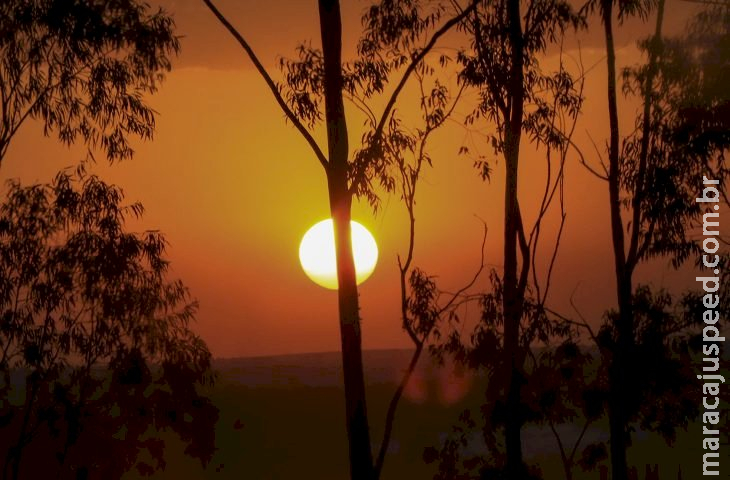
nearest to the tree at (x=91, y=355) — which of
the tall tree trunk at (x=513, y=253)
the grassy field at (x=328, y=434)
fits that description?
the tall tree trunk at (x=513, y=253)

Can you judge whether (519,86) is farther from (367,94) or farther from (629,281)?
(629,281)

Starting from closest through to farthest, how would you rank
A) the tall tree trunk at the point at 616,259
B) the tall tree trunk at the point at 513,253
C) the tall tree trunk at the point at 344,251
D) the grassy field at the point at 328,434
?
the tall tree trunk at the point at 344,251 < the tall tree trunk at the point at 513,253 < the tall tree trunk at the point at 616,259 < the grassy field at the point at 328,434

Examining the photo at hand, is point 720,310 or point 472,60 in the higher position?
point 472,60

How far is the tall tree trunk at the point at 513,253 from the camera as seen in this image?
1391cm

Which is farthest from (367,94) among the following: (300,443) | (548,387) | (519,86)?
(300,443)

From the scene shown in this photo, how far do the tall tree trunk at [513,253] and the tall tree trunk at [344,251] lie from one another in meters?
4.46

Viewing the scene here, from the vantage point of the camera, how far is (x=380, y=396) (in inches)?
3214

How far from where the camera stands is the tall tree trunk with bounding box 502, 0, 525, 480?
13.9 meters

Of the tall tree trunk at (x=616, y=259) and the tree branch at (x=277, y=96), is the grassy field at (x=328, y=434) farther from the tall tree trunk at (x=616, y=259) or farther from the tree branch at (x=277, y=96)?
the tree branch at (x=277, y=96)

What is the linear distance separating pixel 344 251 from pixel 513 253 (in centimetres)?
476

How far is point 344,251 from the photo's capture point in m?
9.87

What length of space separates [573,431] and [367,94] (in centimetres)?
5682

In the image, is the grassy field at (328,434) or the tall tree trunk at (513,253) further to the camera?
the grassy field at (328,434)

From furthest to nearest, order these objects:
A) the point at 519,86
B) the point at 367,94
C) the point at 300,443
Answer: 1. the point at 300,443
2. the point at 519,86
3. the point at 367,94
